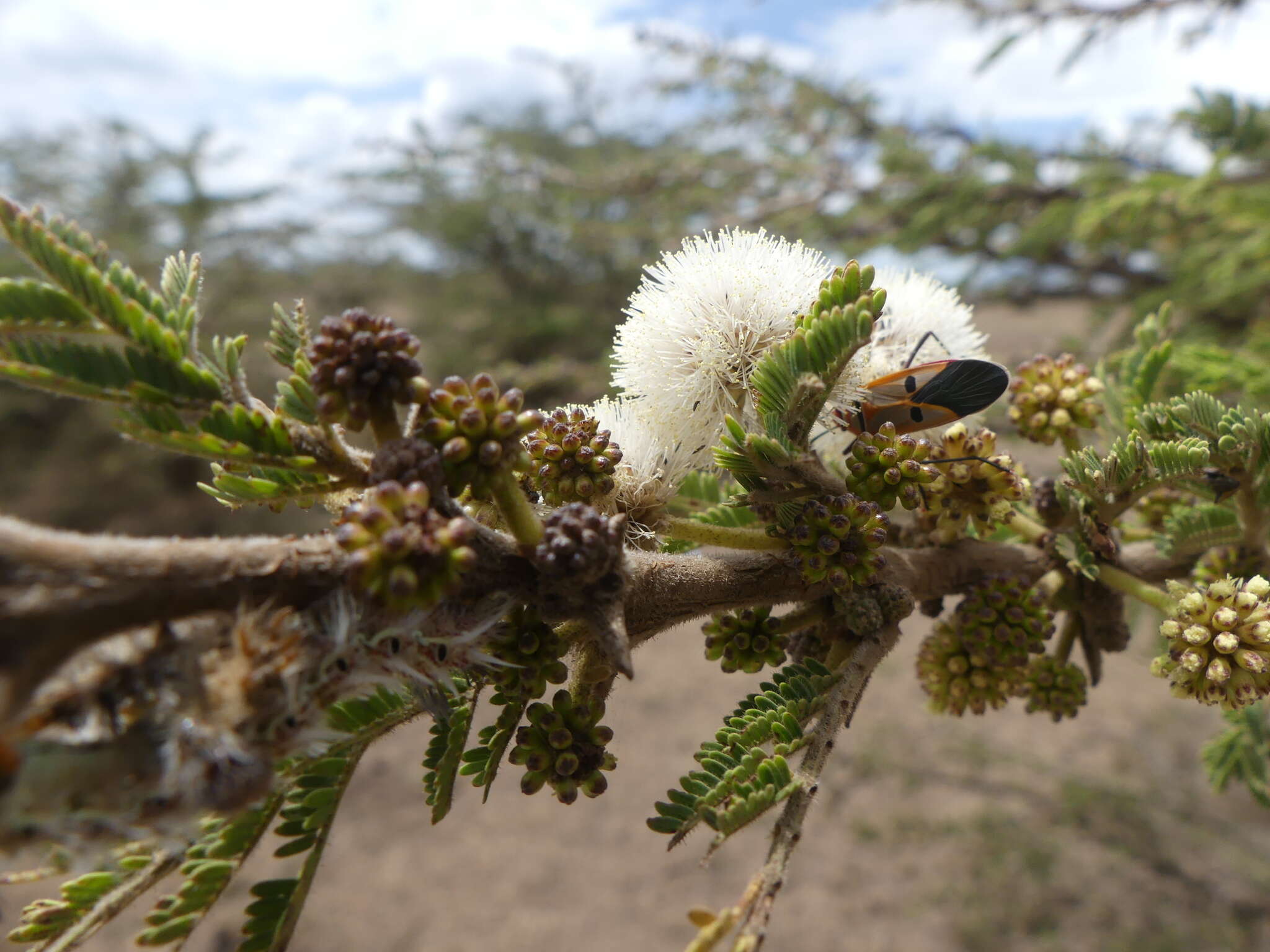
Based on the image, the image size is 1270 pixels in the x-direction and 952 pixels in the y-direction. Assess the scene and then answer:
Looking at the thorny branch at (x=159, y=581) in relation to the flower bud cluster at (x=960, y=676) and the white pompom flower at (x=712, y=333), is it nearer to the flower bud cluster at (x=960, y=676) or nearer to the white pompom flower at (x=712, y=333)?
the white pompom flower at (x=712, y=333)

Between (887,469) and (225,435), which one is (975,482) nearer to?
(887,469)

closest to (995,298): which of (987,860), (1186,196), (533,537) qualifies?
(1186,196)

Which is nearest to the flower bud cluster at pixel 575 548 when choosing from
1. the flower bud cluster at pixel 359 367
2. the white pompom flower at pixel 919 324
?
the flower bud cluster at pixel 359 367

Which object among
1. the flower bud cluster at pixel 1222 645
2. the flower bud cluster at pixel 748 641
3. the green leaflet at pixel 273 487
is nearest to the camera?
the green leaflet at pixel 273 487

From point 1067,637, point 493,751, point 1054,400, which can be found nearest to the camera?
point 493,751

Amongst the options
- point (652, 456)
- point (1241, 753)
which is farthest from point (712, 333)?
point (1241, 753)

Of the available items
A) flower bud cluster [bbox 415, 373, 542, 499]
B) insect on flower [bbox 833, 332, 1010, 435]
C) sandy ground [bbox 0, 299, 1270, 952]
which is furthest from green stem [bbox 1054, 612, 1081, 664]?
sandy ground [bbox 0, 299, 1270, 952]

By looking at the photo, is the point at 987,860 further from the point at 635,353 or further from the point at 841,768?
the point at 635,353

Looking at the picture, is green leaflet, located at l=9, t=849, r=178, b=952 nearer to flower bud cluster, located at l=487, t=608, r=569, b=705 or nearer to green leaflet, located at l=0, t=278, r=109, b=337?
flower bud cluster, located at l=487, t=608, r=569, b=705
